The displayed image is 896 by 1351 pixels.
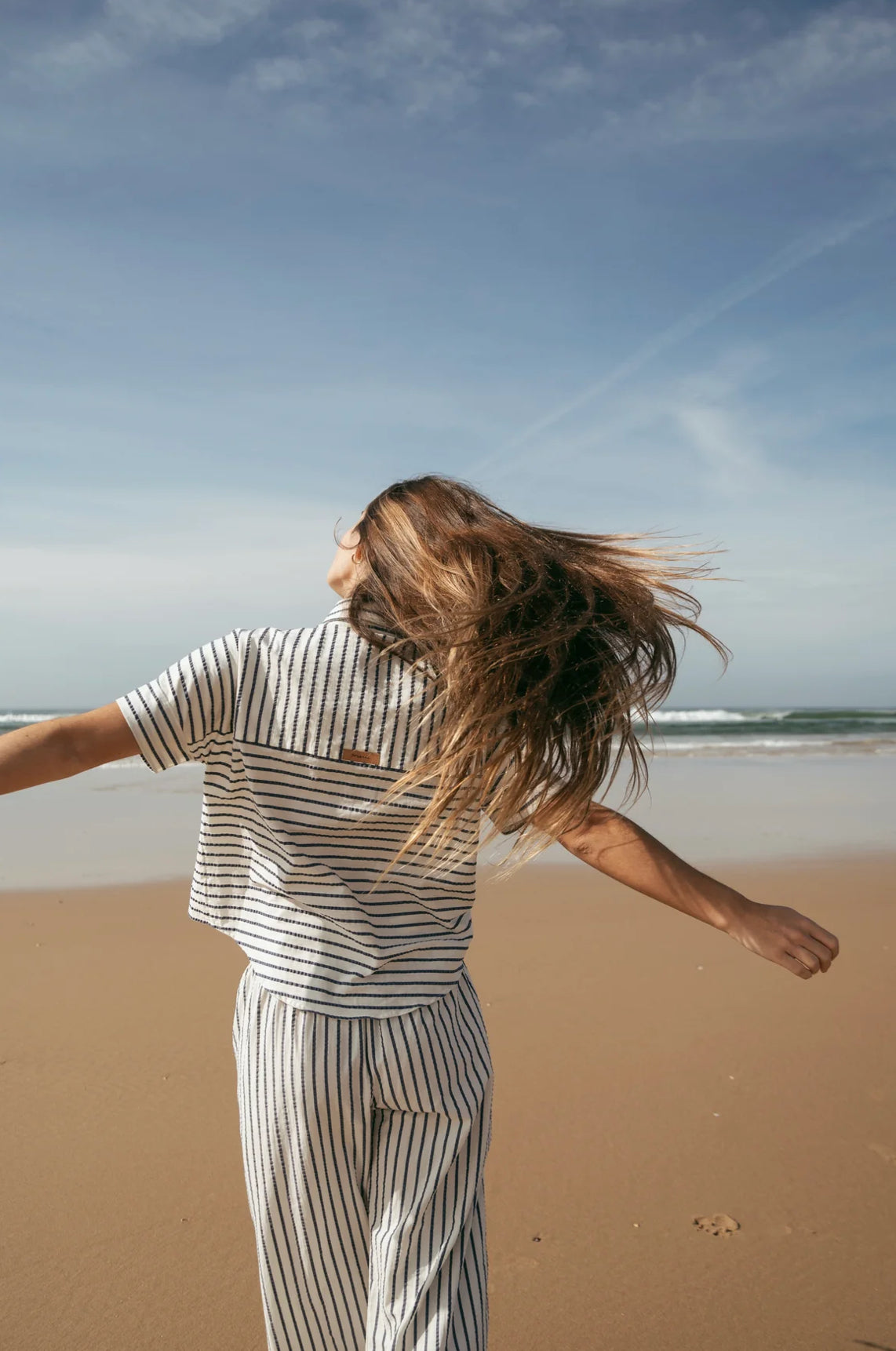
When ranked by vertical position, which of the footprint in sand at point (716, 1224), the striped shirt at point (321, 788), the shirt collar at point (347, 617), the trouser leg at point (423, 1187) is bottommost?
the footprint in sand at point (716, 1224)

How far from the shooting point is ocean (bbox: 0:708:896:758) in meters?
19.0

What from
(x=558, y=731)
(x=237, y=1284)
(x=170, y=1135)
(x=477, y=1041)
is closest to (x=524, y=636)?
(x=558, y=731)

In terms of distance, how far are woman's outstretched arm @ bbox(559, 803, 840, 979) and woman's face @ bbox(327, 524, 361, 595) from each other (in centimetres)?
53

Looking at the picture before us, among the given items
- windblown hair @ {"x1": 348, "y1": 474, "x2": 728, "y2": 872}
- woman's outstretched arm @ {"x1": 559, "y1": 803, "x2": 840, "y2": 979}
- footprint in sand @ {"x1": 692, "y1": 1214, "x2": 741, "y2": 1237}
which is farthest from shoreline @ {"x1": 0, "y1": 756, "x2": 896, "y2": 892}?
windblown hair @ {"x1": 348, "y1": 474, "x2": 728, "y2": 872}

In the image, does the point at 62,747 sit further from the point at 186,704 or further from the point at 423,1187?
the point at 423,1187

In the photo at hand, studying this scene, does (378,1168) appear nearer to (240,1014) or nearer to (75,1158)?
(240,1014)

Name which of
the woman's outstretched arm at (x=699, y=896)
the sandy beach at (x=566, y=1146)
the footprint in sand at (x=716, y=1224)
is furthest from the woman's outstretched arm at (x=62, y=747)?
the footprint in sand at (x=716, y=1224)

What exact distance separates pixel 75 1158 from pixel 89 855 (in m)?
4.99

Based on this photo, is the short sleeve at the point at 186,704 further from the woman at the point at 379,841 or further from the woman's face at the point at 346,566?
the woman's face at the point at 346,566

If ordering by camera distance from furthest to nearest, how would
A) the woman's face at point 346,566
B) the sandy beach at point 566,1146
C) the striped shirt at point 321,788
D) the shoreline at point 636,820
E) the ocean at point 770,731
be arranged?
the ocean at point 770,731
the shoreline at point 636,820
the sandy beach at point 566,1146
the woman's face at point 346,566
the striped shirt at point 321,788

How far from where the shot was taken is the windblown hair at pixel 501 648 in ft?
4.68

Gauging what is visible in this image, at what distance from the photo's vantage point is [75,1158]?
3.28 meters

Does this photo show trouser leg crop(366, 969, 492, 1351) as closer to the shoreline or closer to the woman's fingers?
the woman's fingers

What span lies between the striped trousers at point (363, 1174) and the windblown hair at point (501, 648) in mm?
299
